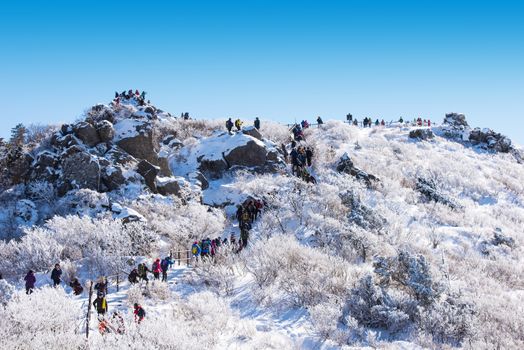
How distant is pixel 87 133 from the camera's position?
3022 cm

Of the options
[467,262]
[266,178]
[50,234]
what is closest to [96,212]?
[50,234]

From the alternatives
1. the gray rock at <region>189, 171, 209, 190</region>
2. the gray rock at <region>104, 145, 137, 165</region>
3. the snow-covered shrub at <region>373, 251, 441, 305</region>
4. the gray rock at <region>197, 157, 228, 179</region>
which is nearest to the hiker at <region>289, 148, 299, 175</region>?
the gray rock at <region>197, 157, 228, 179</region>

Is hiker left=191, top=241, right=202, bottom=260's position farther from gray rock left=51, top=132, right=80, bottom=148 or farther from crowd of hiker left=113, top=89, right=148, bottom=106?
crowd of hiker left=113, top=89, right=148, bottom=106

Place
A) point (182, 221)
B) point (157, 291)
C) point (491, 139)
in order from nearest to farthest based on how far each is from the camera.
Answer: point (157, 291) < point (182, 221) < point (491, 139)

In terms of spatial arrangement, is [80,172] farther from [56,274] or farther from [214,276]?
[214,276]

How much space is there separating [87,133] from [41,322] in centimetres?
2299

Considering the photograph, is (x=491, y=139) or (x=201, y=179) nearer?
(x=201, y=179)

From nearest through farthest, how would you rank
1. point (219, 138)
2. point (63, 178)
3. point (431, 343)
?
point (431, 343), point (63, 178), point (219, 138)

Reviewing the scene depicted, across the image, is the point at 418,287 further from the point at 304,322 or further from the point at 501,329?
the point at 304,322

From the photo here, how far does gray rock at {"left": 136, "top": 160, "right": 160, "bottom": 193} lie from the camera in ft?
93.5

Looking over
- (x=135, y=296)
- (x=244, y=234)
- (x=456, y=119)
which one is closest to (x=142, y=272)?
(x=135, y=296)

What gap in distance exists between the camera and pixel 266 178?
102ft

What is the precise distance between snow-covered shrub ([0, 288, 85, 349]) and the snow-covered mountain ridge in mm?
53

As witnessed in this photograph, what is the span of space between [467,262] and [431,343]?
10.2 metres
